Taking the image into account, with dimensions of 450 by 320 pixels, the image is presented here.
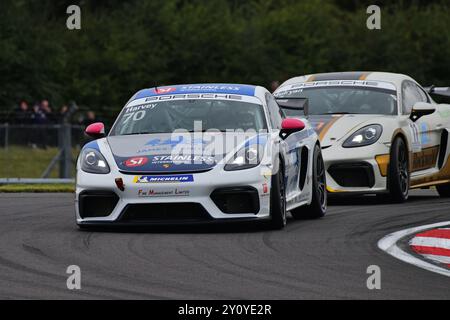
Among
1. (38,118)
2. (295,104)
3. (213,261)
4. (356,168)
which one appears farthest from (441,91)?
(38,118)

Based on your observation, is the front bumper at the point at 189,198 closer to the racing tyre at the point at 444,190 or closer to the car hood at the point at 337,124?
the car hood at the point at 337,124

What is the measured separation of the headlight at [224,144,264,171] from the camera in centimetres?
1070

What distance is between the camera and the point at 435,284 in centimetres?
767

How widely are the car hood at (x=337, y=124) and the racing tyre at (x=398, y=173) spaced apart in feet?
1.30

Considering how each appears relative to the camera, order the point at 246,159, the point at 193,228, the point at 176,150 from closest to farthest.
→ the point at 246,159 → the point at 176,150 → the point at 193,228

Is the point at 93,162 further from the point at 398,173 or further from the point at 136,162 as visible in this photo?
the point at 398,173

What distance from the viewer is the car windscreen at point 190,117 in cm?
1161

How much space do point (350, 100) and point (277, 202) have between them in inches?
180

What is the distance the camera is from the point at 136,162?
1080cm

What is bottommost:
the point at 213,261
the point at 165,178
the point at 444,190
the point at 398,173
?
the point at 444,190

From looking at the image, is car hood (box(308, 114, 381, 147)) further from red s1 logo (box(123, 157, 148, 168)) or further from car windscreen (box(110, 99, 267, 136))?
red s1 logo (box(123, 157, 148, 168))

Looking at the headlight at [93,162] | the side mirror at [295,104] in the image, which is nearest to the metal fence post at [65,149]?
the side mirror at [295,104]

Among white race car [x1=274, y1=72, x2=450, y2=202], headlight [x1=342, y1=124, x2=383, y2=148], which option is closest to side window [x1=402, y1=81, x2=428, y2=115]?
white race car [x1=274, y1=72, x2=450, y2=202]
